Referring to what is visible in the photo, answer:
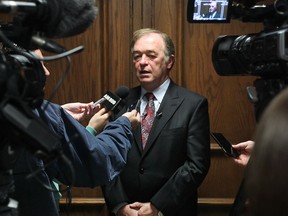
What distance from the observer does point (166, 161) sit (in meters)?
2.28

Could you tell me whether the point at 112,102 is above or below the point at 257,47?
below

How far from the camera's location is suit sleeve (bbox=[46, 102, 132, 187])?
1.49m

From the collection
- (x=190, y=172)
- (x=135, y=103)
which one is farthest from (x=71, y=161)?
(x=135, y=103)

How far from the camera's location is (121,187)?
2303 mm

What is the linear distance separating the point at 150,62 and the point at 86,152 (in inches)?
39.9

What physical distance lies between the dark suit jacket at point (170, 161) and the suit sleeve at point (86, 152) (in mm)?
662

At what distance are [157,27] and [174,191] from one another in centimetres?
92

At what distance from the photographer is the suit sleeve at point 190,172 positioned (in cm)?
220

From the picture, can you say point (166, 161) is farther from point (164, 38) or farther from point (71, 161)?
point (71, 161)

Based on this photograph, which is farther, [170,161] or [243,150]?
[170,161]

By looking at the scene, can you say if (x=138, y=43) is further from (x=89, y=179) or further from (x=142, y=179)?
(x=89, y=179)

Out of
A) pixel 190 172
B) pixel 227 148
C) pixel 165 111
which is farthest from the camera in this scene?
pixel 165 111

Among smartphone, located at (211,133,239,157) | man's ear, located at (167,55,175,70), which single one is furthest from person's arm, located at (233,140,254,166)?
man's ear, located at (167,55,175,70)

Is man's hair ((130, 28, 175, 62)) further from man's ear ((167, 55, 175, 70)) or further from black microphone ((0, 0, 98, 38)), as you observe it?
black microphone ((0, 0, 98, 38))
